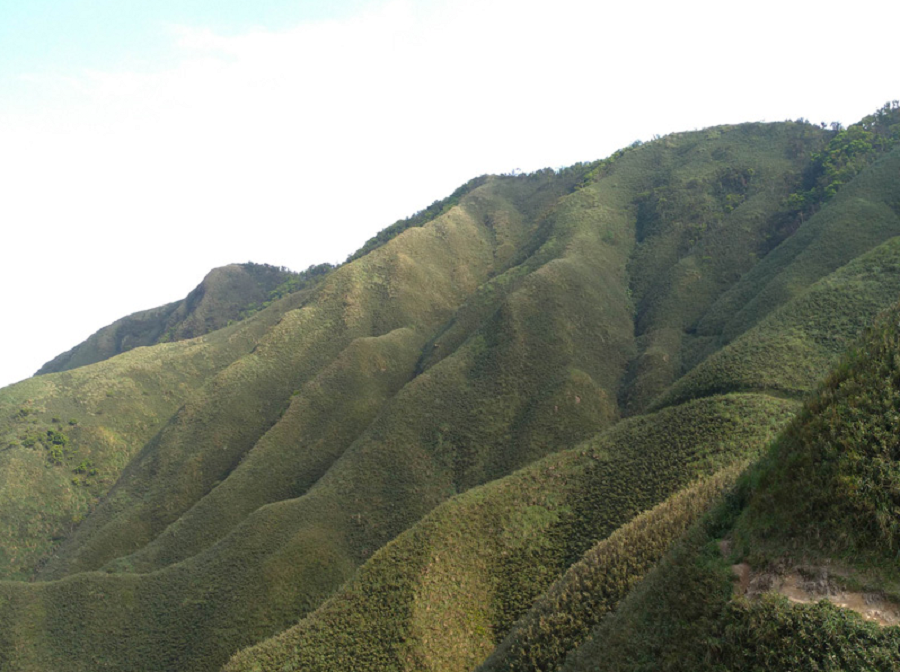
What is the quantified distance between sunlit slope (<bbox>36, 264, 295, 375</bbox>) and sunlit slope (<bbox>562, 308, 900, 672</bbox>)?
181705mm

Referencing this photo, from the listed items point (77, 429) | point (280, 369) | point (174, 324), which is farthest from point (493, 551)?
→ point (174, 324)

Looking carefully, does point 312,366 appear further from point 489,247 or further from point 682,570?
point 682,570

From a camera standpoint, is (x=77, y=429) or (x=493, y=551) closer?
(x=493, y=551)

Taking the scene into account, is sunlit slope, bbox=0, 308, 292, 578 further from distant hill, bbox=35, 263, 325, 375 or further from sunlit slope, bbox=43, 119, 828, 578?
distant hill, bbox=35, 263, 325, 375

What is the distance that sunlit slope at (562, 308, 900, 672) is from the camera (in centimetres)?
1289

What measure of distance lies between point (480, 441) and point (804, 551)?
5365cm

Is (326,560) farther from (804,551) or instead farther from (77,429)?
(77,429)

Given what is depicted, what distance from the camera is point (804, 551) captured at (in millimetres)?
14672

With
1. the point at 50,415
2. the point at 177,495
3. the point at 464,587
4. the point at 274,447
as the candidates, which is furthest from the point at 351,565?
the point at 50,415

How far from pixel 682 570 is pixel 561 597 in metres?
10.5

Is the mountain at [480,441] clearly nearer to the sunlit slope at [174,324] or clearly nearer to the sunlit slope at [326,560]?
the sunlit slope at [326,560]

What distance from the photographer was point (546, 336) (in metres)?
81.4

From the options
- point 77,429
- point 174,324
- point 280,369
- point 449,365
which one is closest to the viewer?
point 449,365

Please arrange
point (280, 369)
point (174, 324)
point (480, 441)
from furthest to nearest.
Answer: point (174, 324), point (280, 369), point (480, 441)
